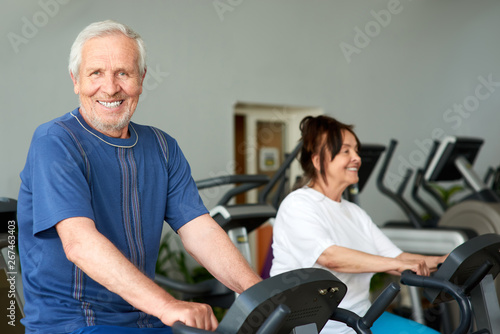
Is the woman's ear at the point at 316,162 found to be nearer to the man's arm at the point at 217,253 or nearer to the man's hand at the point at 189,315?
the man's arm at the point at 217,253

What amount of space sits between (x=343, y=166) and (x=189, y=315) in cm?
143

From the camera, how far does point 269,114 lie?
5641mm

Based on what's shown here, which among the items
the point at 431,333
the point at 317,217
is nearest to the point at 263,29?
the point at 317,217

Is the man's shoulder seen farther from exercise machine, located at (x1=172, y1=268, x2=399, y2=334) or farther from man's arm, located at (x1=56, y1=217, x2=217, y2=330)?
exercise machine, located at (x1=172, y1=268, x2=399, y2=334)

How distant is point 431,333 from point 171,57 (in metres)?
3.10

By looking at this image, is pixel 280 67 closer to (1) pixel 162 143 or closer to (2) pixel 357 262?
(2) pixel 357 262

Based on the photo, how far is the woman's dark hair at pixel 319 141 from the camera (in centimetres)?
243

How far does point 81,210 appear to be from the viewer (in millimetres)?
1289

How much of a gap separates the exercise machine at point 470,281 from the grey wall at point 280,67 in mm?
2831

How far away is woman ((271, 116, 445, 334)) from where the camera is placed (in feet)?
6.93

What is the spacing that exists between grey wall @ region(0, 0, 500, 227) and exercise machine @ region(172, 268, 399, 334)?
2988 mm

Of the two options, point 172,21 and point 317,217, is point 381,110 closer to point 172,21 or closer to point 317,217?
point 172,21

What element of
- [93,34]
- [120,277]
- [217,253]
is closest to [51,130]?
[93,34]

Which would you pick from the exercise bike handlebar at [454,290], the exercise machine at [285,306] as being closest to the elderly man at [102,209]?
the exercise machine at [285,306]
